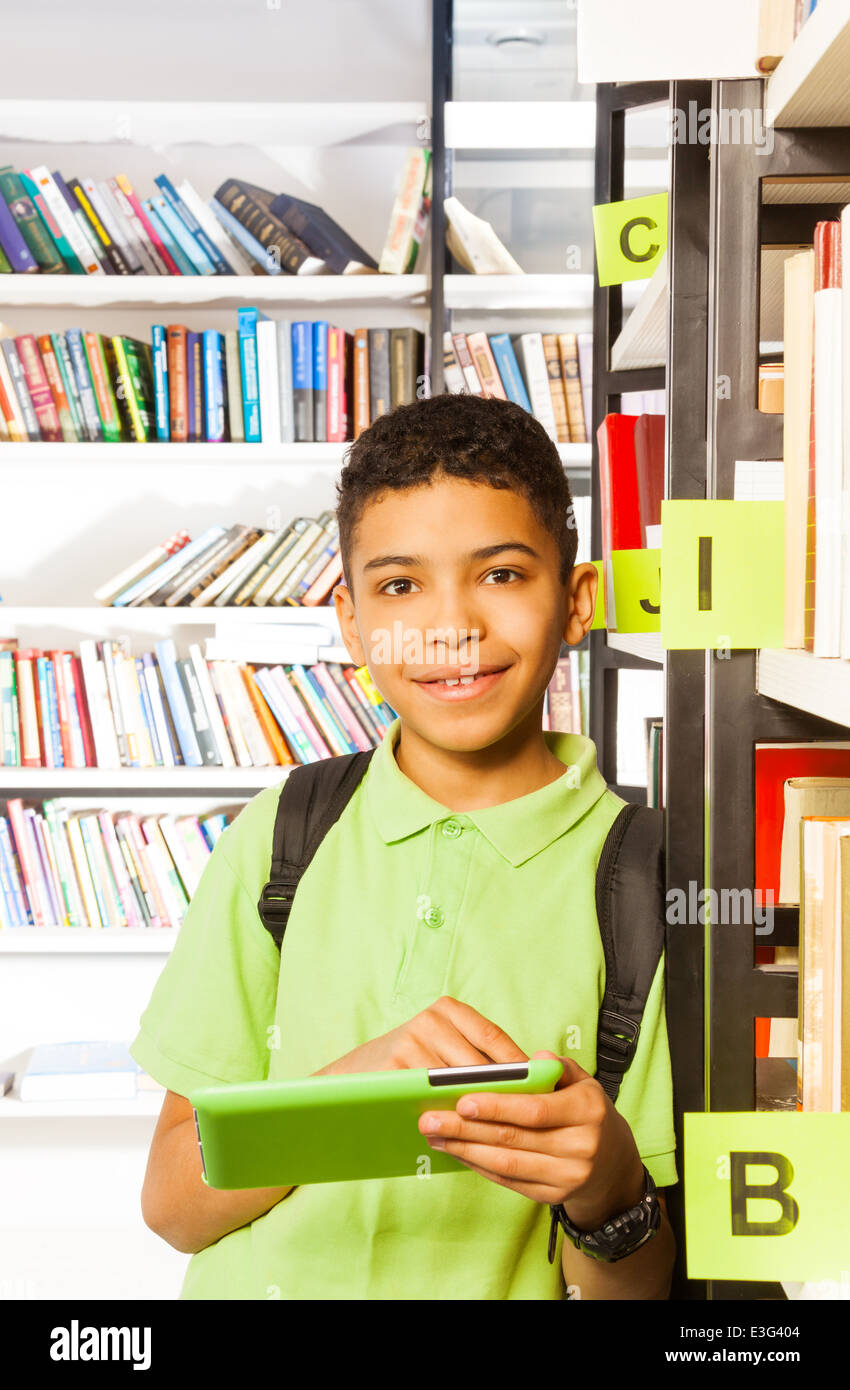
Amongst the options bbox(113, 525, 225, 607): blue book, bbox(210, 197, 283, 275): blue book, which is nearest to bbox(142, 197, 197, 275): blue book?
bbox(210, 197, 283, 275): blue book

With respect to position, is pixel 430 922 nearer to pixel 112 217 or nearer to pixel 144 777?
pixel 144 777

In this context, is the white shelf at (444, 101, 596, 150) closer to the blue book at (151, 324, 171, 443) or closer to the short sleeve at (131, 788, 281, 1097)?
the blue book at (151, 324, 171, 443)

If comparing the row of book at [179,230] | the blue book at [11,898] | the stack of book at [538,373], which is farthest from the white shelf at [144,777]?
the row of book at [179,230]

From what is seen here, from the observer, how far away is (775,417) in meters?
0.71

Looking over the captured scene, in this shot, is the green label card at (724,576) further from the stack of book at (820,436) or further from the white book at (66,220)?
the white book at (66,220)

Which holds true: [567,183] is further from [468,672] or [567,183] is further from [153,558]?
[468,672]

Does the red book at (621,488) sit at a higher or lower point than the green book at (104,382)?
lower

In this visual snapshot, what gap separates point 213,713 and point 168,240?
1.07 meters

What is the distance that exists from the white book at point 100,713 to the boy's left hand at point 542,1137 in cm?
193

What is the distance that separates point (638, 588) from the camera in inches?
40.3

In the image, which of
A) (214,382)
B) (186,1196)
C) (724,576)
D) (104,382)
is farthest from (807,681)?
(104,382)

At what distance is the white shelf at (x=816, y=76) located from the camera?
570 mm

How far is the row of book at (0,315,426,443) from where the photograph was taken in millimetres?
2379
